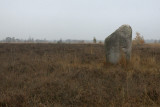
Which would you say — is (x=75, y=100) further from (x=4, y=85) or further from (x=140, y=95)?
(x=4, y=85)

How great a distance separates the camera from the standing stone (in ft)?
25.1

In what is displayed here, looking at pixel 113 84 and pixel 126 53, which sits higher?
pixel 126 53

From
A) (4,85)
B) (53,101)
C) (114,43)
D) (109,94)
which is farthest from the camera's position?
(114,43)

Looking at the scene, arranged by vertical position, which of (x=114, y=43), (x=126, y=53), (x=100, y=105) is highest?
(x=114, y=43)

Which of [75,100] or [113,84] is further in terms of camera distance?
Result: [113,84]

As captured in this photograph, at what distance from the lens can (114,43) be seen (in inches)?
304

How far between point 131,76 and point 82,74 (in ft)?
6.04

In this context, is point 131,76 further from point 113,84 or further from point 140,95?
point 140,95

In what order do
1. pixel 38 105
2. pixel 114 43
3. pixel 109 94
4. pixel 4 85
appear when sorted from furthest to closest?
pixel 114 43
pixel 4 85
pixel 109 94
pixel 38 105

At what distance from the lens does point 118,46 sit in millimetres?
7664

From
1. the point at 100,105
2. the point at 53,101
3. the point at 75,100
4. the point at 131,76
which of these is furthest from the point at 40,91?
the point at 131,76

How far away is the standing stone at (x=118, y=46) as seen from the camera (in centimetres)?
766

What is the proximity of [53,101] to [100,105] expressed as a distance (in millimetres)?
1147

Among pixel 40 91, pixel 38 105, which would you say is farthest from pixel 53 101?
pixel 40 91
